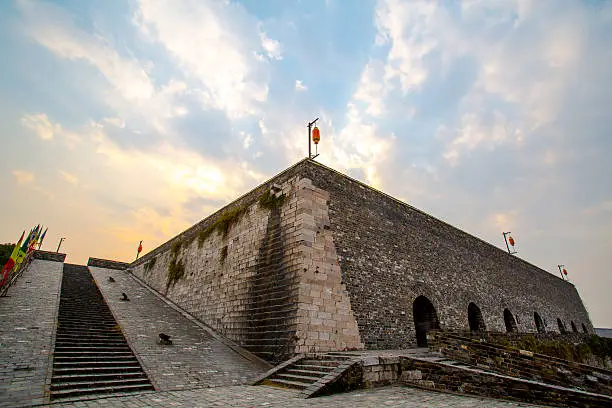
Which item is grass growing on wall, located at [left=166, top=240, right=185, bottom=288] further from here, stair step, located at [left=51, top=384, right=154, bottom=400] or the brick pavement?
stair step, located at [left=51, top=384, right=154, bottom=400]

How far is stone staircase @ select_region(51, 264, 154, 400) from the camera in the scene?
18.4 feet

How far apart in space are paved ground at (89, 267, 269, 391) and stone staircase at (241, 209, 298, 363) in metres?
0.57

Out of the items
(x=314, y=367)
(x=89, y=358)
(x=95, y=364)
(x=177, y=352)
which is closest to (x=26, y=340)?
(x=89, y=358)

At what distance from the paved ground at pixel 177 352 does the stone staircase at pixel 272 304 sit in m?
0.57

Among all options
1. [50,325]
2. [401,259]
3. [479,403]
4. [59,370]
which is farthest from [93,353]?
[401,259]

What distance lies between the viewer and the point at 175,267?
54.9ft

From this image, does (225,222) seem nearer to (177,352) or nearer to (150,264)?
(177,352)

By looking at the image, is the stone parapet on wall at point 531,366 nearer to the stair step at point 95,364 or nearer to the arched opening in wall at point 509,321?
the stair step at point 95,364

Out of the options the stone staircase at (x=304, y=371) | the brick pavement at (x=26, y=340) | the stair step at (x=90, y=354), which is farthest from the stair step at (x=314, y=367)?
the brick pavement at (x=26, y=340)

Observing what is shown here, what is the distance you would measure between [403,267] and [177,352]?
8.27 metres

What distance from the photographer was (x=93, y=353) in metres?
7.25

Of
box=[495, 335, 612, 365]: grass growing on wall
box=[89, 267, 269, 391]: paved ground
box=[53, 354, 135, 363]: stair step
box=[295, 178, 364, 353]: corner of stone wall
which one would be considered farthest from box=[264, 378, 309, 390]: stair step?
box=[495, 335, 612, 365]: grass growing on wall

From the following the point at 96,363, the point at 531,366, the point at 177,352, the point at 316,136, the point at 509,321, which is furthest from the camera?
the point at 509,321

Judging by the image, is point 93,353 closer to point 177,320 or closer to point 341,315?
point 177,320
